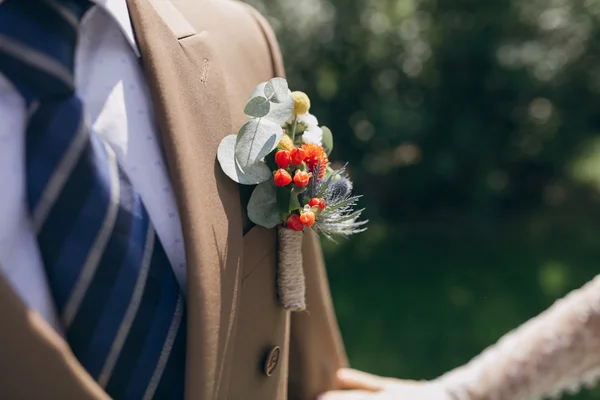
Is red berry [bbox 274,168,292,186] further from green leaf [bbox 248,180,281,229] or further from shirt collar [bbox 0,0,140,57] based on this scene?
shirt collar [bbox 0,0,140,57]

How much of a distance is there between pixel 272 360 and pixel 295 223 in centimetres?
24

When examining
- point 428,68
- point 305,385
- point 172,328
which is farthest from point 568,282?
point 172,328

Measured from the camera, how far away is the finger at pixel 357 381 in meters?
1.29

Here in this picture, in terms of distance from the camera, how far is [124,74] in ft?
2.83

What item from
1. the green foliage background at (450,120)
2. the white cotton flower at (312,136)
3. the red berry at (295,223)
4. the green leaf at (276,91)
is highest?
the green leaf at (276,91)

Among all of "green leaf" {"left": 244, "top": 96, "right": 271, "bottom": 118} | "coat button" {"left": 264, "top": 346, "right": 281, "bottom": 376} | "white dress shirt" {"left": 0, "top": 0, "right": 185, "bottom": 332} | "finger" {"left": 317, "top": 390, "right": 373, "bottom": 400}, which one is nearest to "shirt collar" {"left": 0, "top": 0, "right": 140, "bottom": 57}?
"white dress shirt" {"left": 0, "top": 0, "right": 185, "bottom": 332}

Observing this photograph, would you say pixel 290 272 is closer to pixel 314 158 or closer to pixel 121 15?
pixel 314 158

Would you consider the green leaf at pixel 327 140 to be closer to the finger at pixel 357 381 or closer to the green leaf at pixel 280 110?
the green leaf at pixel 280 110

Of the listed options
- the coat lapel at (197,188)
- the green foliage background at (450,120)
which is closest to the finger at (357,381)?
the coat lapel at (197,188)

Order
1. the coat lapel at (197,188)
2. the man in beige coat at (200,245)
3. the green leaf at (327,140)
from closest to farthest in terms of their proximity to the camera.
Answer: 1. the man in beige coat at (200,245)
2. the coat lapel at (197,188)
3. the green leaf at (327,140)

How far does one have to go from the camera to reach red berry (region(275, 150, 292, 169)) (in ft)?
3.07

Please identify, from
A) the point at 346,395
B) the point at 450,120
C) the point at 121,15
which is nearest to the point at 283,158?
the point at 121,15

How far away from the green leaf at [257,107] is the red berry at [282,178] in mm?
86

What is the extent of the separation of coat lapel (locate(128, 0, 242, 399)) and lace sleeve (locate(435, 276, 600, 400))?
1.79ft
